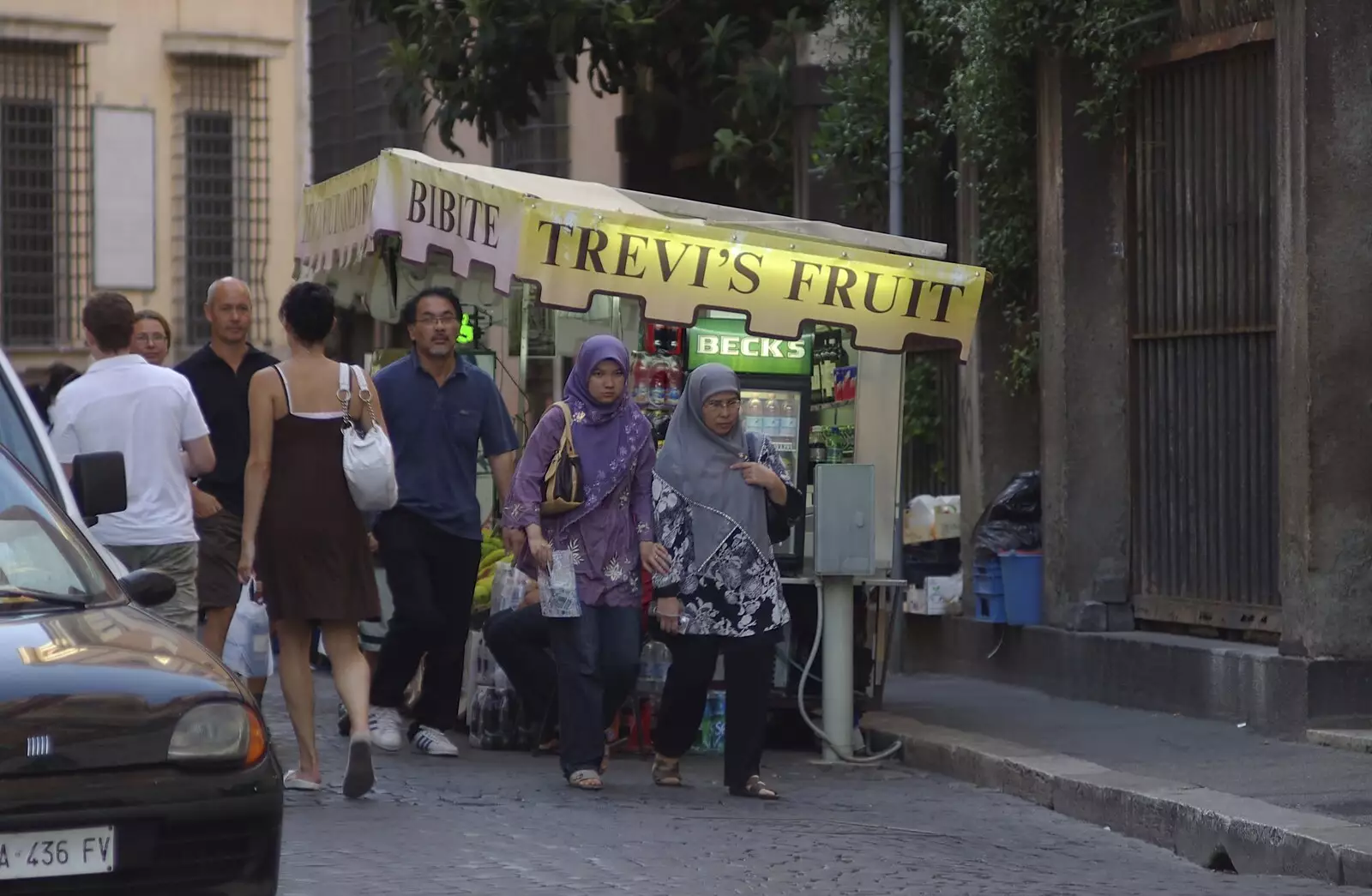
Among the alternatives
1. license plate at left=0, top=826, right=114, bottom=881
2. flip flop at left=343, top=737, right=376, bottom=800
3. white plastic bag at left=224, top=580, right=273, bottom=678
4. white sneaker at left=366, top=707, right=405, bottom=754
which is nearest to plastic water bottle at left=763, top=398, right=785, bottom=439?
white sneaker at left=366, top=707, right=405, bottom=754

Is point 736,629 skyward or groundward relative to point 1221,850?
skyward

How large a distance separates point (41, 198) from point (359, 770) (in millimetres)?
21066

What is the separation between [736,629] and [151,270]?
20872mm

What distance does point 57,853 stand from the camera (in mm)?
5094

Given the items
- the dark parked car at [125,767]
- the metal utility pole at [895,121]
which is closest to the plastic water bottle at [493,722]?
the metal utility pole at [895,121]

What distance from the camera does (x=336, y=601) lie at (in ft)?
28.9

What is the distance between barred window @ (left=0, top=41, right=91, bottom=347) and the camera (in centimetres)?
2802

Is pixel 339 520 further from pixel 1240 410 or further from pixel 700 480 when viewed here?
pixel 1240 410

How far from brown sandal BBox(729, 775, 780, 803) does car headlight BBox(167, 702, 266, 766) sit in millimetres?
3989

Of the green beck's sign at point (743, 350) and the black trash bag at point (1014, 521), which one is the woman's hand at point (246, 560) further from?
the black trash bag at point (1014, 521)

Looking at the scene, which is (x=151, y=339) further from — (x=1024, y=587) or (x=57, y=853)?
(x=57, y=853)

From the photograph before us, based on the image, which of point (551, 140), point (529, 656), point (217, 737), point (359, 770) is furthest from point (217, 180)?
point (217, 737)

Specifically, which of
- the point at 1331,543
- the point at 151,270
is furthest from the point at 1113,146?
the point at 151,270

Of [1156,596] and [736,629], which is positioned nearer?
[736,629]
